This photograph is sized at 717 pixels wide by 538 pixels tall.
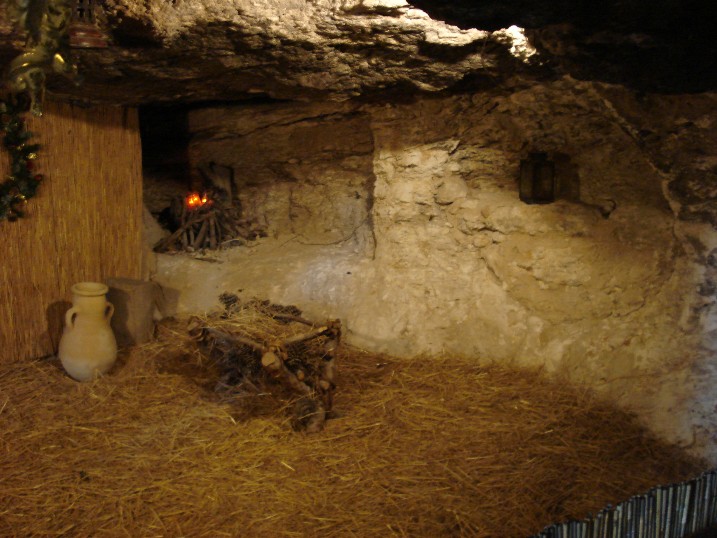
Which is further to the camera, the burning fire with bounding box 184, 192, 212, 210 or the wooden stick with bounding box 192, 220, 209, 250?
the burning fire with bounding box 184, 192, 212, 210

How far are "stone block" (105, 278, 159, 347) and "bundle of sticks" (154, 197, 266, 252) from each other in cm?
76

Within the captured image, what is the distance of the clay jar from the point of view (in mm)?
3359

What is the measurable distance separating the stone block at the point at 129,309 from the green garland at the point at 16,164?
2.26ft

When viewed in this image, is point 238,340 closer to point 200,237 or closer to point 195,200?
point 200,237

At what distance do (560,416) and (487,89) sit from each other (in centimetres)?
179

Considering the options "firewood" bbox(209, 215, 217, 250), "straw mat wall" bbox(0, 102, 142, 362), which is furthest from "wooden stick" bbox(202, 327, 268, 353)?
"firewood" bbox(209, 215, 217, 250)

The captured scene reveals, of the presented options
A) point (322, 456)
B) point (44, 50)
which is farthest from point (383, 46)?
point (322, 456)

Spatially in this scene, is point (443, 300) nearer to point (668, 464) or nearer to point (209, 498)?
point (668, 464)

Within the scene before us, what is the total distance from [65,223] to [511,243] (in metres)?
2.60

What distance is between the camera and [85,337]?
11.1ft

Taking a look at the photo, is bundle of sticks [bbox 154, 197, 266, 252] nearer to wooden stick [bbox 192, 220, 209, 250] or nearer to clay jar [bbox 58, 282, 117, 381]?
wooden stick [bbox 192, 220, 209, 250]

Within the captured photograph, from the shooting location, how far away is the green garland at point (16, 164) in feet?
10.8

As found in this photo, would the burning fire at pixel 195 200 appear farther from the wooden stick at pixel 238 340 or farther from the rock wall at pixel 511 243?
the wooden stick at pixel 238 340

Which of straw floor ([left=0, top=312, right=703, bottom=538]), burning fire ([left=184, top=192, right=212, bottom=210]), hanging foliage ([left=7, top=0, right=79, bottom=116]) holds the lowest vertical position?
straw floor ([left=0, top=312, right=703, bottom=538])
